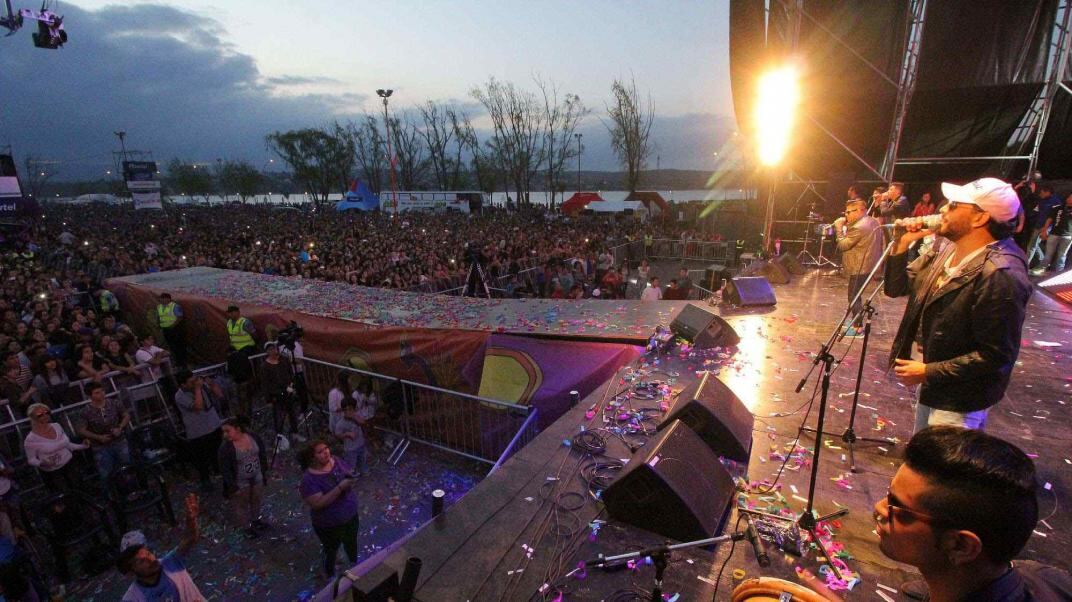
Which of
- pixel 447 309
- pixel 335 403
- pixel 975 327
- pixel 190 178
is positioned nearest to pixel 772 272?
pixel 447 309

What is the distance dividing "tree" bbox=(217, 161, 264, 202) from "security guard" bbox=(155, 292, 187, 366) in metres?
91.3

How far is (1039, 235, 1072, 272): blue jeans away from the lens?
10.5 m

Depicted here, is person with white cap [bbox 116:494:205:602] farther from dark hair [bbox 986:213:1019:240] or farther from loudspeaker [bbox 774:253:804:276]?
loudspeaker [bbox 774:253:804:276]

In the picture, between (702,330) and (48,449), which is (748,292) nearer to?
(702,330)

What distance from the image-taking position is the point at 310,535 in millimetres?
5980

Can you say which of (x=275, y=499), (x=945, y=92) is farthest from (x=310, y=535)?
(x=945, y=92)

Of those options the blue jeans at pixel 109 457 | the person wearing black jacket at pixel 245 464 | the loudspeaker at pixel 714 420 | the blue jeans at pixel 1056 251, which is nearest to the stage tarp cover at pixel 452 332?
the loudspeaker at pixel 714 420

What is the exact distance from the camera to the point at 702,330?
711 cm

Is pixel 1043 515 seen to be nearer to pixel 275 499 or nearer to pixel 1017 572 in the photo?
pixel 1017 572

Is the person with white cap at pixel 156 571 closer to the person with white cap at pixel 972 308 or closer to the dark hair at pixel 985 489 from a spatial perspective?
the dark hair at pixel 985 489

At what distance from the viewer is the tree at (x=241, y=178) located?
291 ft

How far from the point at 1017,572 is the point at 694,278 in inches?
708

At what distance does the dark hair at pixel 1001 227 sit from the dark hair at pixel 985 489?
2.18 meters

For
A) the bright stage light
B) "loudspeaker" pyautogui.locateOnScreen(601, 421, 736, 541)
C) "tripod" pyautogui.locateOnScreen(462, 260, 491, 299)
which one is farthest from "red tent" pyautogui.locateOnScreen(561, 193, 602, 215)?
"loudspeaker" pyautogui.locateOnScreen(601, 421, 736, 541)
